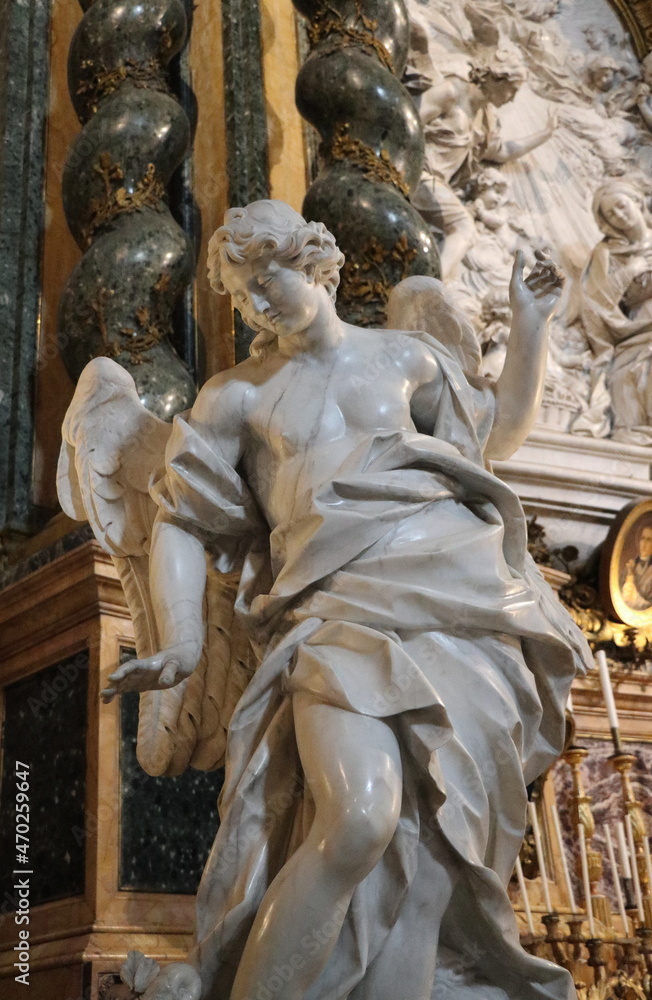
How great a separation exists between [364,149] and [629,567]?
239 centimetres

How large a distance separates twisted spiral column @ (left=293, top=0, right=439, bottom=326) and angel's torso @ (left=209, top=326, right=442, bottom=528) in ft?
5.02

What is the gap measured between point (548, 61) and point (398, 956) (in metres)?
6.03

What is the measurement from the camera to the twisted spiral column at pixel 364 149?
428 cm

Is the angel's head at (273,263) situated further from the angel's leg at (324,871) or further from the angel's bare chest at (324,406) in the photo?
the angel's leg at (324,871)

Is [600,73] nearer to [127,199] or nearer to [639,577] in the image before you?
[639,577]

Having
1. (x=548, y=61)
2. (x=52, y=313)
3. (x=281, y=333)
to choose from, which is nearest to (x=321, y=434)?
(x=281, y=333)

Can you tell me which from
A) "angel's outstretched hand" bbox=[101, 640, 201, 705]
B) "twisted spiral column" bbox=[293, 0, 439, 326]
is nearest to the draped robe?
"angel's outstretched hand" bbox=[101, 640, 201, 705]

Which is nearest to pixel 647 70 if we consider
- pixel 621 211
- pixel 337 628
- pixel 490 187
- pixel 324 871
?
pixel 621 211

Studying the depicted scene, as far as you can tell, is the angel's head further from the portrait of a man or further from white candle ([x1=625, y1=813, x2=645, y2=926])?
the portrait of a man

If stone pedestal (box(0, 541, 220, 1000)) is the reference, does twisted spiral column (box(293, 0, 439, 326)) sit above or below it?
above

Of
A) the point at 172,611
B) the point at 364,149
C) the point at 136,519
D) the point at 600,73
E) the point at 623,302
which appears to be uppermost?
the point at 600,73

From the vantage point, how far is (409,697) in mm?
2184

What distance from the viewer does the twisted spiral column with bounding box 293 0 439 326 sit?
168 inches

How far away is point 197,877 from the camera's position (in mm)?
3451
